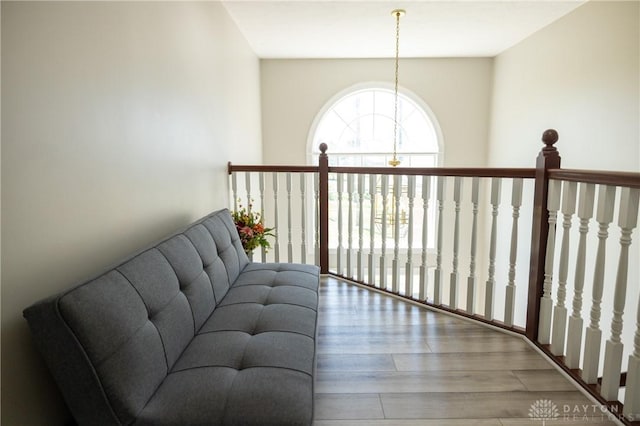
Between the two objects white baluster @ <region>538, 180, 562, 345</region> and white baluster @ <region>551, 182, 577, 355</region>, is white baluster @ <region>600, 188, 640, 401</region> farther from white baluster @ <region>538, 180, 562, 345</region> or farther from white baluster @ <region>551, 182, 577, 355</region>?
white baluster @ <region>538, 180, 562, 345</region>

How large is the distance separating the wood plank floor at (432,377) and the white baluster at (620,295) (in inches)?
4.9

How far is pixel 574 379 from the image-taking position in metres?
1.68

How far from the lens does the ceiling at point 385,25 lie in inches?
131

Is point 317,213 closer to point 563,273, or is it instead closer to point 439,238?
point 439,238

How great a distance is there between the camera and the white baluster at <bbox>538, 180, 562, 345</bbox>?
1.89 meters

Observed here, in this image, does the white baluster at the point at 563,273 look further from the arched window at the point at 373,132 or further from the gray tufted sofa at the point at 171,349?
the arched window at the point at 373,132

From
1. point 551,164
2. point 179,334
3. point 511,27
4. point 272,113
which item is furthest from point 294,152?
point 179,334

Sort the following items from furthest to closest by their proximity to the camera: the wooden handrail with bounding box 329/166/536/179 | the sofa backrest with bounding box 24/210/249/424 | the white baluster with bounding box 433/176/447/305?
the white baluster with bounding box 433/176/447/305
the wooden handrail with bounding box 329/166/536/179
the sofa backrest with bounding box 24/210/249/424

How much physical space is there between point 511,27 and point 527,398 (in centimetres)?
377

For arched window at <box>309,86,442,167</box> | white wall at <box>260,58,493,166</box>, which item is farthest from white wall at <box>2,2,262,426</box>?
arched window at <box>309,86,442,167</box>

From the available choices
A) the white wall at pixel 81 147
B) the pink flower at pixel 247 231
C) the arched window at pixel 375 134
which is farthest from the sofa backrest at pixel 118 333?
the arched window at pixel 375 134

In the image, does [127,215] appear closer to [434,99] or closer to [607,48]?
[607,48]

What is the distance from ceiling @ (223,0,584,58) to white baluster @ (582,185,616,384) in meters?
2.49

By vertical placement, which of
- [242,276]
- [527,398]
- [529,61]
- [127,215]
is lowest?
[527,398]
